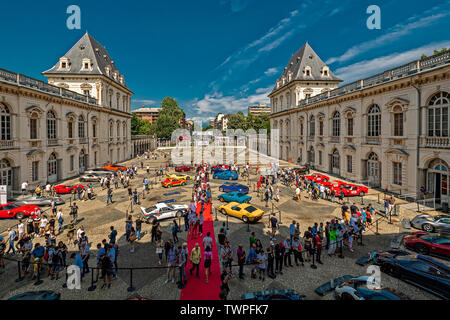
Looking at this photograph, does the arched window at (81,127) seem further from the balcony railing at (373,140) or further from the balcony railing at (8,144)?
the balcony railing at (373,140)

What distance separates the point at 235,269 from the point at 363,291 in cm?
534

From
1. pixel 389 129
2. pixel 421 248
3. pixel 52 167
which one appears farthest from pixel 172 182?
pixel 389 129

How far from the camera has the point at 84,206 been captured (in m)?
21.0

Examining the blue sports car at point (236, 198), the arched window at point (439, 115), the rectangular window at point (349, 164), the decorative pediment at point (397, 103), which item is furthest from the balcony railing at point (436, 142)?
the blue sports car at point (236, 198)

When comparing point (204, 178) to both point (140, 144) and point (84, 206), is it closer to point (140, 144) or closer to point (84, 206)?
point (84, 206)

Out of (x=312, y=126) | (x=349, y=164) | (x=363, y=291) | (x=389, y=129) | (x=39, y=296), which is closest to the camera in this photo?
(x=39, y=296)

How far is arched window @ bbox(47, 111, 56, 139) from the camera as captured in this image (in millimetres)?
28578

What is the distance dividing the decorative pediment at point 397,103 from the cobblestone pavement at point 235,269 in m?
9.23

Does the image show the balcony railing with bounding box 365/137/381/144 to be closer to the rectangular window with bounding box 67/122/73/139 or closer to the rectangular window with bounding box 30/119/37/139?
the rectangular window with bounding box 30/119/37/139

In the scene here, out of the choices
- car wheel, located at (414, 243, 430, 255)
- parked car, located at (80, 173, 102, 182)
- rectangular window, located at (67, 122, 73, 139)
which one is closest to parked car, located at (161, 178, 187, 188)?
parked car, located at (80, 173, 102, 182)

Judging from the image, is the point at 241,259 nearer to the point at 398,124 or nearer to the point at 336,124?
the point at 398,124

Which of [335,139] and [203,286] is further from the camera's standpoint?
[335,139]

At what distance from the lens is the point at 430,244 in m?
11.9

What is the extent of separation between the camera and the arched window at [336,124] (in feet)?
109
